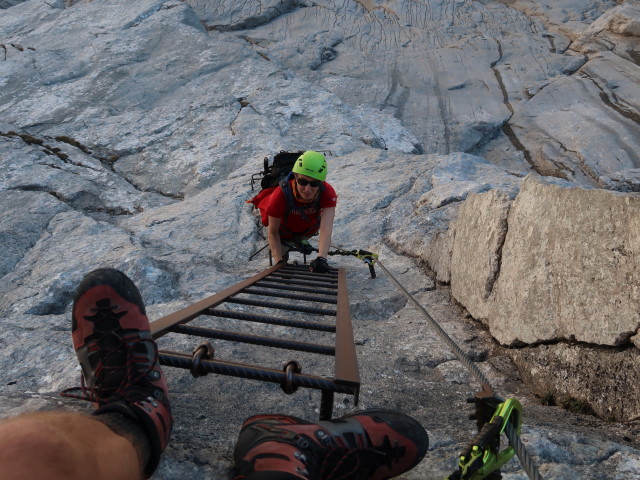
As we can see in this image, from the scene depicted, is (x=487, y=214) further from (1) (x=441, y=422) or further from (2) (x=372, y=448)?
(2) (x=372, y=448)

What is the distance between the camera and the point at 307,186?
17.3ft

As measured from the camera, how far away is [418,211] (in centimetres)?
738

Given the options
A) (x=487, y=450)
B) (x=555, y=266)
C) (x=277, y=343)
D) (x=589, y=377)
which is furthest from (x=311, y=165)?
(x=487, y=450)

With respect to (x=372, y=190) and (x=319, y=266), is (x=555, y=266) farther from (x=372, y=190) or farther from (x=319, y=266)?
(x=372, y=190)

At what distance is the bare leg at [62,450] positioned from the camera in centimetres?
104

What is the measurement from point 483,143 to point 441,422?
17387 millimetres

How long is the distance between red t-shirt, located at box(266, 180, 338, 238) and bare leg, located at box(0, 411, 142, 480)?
4.28 metres

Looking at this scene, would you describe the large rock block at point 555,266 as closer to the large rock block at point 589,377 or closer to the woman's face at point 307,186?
the large rock block at point 589,377

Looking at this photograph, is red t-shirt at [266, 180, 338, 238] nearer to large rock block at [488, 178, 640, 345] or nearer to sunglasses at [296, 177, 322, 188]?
sunglasses at [296, 177, 322, 188]

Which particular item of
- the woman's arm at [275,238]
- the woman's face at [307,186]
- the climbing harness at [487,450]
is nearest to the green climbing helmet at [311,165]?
the woman's face at [307,186]

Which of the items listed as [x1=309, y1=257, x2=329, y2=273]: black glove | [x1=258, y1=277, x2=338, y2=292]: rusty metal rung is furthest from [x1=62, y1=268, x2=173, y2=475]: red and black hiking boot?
[x1=309, y1=257, x2=329, y2=273]: black glove

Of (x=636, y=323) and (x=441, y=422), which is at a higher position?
(x=636, y=323)

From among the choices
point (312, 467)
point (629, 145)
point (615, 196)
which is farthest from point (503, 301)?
point (629, 145)

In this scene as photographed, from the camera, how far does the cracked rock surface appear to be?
2518 millimetres
